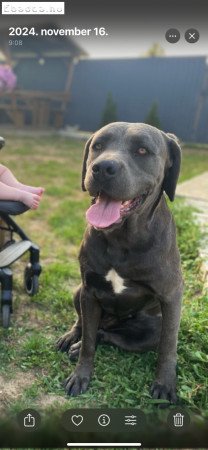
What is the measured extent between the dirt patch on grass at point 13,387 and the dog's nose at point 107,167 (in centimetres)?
126

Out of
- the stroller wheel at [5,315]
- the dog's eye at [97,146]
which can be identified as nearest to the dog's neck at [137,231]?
the dog's eye at [97,146]

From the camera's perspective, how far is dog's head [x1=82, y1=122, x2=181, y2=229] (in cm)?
185

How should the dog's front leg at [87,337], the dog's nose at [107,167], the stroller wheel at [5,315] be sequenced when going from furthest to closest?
the stroller wheel at [5,315] → the dog's front leg at [87,337] → the dog's nose at [107,167]

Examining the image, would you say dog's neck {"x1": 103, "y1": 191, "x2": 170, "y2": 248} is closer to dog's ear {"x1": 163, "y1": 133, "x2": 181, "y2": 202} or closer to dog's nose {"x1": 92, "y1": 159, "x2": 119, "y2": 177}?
dog's ear {"x1": 163, "y1": 133, "x2": 181, "y2": 202}

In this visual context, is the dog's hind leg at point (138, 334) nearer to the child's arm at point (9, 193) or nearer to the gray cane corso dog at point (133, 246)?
the gray cane corso dog at point (133, 246)

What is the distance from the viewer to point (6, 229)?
3.32 m

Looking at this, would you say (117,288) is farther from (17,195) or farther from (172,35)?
(172,35)

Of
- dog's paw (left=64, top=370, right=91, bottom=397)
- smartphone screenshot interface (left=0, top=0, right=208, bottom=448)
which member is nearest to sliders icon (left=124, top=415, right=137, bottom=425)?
smartphone screenshot interface (left=0, top=0, right=208, bottom=448)

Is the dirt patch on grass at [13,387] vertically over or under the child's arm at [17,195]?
under

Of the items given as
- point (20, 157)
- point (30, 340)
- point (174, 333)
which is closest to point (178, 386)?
point (174, 333)

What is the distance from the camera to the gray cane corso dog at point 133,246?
1920 mm

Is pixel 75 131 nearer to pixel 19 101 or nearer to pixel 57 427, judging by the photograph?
pixel 19 101

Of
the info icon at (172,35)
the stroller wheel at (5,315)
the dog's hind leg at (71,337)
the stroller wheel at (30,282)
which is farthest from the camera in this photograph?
the stroller wheel at (30,282)

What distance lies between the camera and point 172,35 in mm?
2062
